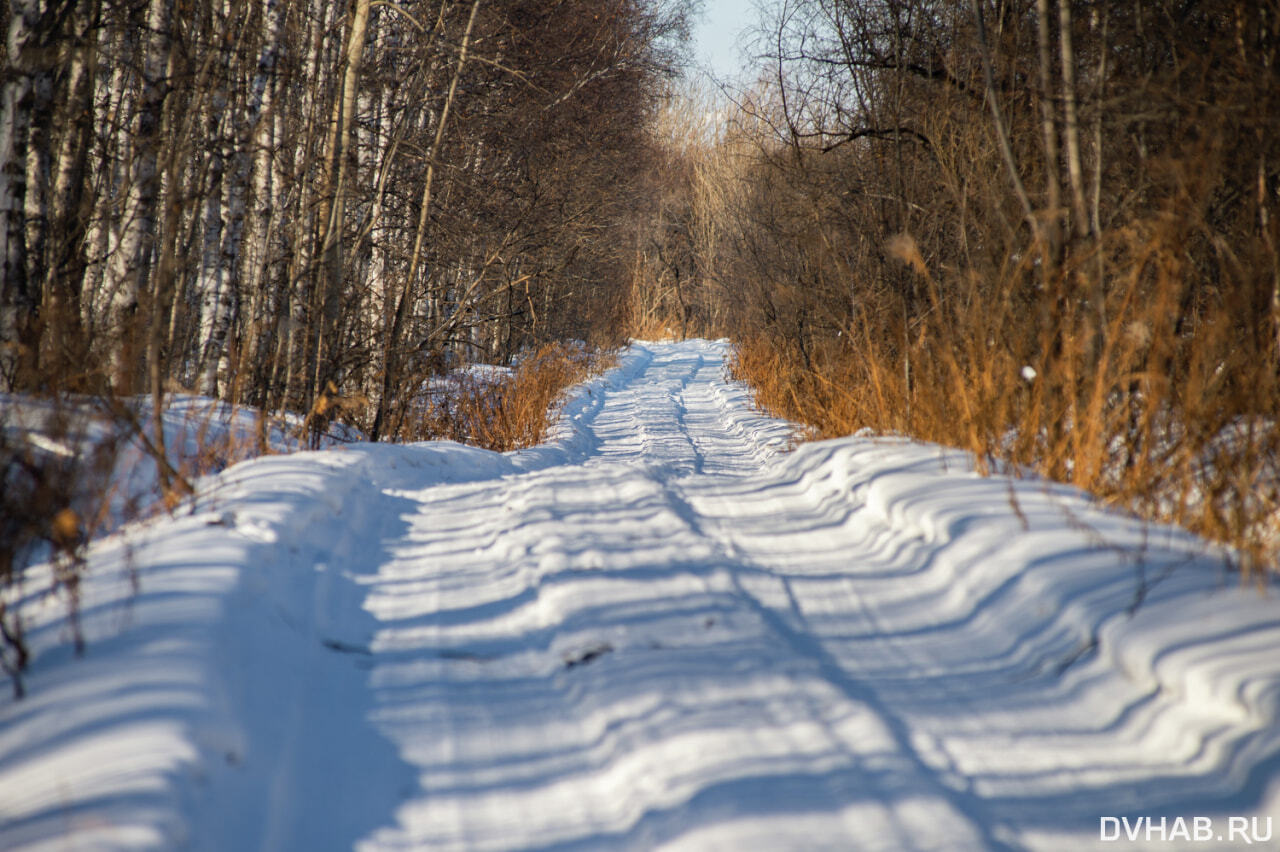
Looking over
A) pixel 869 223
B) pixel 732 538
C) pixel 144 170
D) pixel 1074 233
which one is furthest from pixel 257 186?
pixel 1074 233

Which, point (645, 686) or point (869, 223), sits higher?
point (869, 223)

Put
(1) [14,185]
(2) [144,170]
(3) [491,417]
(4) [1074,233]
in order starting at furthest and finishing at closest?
(3) [491,417] → (2) [144,170] → (1) [14,185] → (4) [1074,233]

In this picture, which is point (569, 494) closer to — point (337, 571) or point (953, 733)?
point (337, 571)

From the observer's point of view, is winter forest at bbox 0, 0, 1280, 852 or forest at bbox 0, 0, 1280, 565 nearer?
winter forest at bbox 0, 0, 1280, 852

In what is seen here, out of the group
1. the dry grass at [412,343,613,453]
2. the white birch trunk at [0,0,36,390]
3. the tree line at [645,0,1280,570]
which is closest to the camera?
the tree line at [645,0,1280,570]

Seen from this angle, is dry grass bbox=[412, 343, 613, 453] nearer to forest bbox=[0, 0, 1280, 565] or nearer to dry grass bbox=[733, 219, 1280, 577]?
forest bbox=[0, 0, 1280, 565]

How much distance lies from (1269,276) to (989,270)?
5.92ft

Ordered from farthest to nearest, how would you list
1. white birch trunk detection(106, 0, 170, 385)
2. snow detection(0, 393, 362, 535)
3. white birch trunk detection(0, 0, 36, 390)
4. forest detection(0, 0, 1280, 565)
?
white birch trunk detection(106, 0, 170, 385), white birch trunk detection(0, 0, 36, 390), forest detection(0, 0, 1280, 565), snow detection(0, 393, 362, 535)

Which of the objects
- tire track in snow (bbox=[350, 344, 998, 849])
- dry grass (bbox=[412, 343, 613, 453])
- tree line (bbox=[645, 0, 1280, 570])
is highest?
tree line (bbox=[645, 0, 1280, 570])

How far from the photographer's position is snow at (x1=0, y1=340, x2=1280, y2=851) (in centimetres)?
163

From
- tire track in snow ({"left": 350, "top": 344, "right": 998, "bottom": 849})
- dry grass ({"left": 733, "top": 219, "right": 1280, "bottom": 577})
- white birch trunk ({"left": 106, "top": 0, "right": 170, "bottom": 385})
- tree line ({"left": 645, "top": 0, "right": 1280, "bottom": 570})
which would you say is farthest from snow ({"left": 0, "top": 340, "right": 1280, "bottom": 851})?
white birch trunk ({"left": 106, "top": 0, "right": 170, "bottom": 385})

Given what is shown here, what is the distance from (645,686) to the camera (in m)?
2.15

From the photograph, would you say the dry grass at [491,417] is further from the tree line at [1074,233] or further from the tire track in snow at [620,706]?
the tire track in snow at [620,706]

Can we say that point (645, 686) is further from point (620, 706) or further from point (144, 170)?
point (144, 170)
